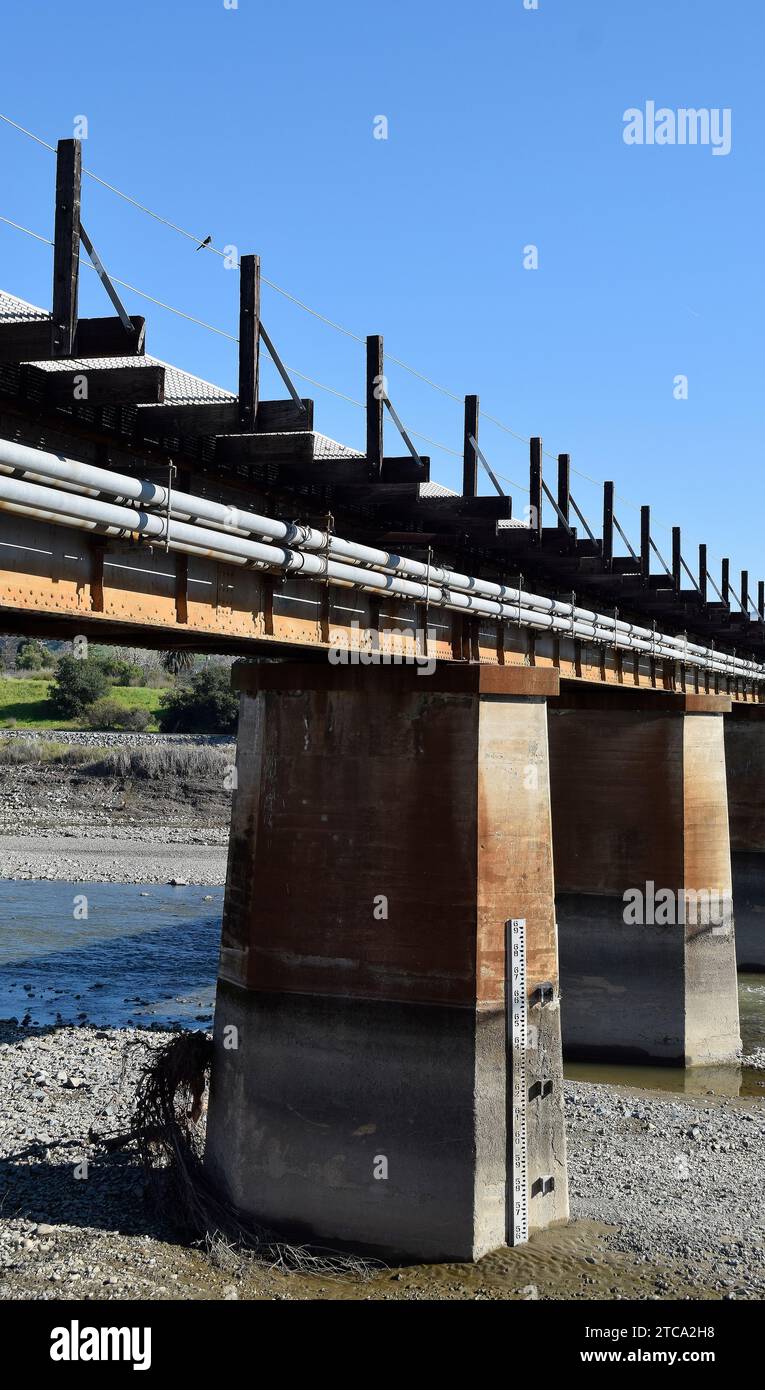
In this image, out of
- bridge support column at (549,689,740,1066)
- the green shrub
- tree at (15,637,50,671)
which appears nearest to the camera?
bridge support column at (549,689,740,1066)

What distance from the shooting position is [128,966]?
29.9 m

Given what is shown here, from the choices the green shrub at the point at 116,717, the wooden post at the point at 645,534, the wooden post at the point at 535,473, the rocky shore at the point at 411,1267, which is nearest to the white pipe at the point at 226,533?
the wooden post at the point at 535,473

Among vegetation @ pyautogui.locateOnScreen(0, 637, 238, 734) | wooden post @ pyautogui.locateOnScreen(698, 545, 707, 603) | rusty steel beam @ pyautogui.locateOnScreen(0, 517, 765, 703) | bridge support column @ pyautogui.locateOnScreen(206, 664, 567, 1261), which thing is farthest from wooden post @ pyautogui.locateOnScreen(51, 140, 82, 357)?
vegetation @ pyautogui.locateOnScreen(0, 637, 238, 734)

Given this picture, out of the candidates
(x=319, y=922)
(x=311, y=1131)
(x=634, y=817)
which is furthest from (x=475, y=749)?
→ (x=634, y=817)

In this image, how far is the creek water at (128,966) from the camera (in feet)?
80.9

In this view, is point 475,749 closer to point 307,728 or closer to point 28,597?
point 307,728

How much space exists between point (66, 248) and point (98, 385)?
1.10 meters

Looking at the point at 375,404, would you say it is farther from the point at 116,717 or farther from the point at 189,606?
the point at 116,717

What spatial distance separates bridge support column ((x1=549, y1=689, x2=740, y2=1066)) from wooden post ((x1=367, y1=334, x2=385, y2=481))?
13.8 metres

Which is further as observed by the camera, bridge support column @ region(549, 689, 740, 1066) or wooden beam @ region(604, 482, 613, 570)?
bridge support column @ region(549, 689, 740, 1066)

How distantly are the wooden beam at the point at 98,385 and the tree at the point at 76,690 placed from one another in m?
67.9

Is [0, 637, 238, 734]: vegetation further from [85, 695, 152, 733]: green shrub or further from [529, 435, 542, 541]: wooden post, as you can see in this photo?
[529, 435, 542, 541]: wooden post

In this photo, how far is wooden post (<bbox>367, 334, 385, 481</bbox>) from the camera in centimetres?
1395

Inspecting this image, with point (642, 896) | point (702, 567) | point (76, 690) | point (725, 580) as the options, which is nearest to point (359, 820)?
point (642, 896)
